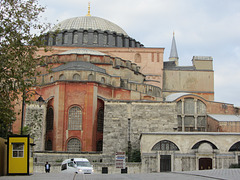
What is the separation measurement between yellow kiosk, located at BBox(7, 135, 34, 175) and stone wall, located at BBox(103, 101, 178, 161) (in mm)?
16163

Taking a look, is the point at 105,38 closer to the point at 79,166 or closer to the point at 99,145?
the point at 99,145

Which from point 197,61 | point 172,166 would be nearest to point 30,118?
point 172,166

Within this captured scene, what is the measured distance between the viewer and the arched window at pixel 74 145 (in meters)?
35.3

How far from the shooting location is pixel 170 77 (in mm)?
49781

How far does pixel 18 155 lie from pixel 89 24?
38.0m

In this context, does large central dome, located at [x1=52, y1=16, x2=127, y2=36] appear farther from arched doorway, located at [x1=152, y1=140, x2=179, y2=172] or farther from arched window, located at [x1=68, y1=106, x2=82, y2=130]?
arched doorway, located at [x1=152, y1=140, x2=179, y2=172]

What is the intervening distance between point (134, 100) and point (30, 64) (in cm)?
2123

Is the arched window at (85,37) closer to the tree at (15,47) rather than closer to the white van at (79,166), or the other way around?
the white van at (79,166)

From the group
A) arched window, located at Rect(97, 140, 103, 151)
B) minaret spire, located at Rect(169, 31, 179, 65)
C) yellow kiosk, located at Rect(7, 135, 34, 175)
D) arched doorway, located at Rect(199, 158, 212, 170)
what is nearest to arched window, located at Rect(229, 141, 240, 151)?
arched doorway, located at Rect(199, 158, 212, 170)

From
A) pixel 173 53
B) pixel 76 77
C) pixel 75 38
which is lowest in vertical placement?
pixel 76 77

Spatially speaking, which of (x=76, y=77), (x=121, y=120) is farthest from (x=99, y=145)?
(x=76, y=77)

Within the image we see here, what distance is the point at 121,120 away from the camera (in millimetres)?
36375

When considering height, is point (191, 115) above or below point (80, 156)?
above

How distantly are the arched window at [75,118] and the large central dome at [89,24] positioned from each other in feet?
67.3
